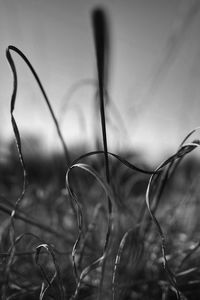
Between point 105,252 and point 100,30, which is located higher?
point 100,30

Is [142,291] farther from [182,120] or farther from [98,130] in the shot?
[182,120]

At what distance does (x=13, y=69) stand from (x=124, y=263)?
0.17 meters

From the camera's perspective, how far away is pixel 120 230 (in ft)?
0.94

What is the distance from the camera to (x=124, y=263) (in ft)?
0.83

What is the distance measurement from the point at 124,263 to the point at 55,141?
19cm

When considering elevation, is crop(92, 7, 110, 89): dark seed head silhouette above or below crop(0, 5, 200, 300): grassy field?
above

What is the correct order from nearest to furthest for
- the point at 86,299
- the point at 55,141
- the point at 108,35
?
the point at 108,35
the point at 86,299
the point at 55,141

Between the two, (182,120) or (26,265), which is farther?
(182,120)

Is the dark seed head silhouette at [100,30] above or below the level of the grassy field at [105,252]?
above

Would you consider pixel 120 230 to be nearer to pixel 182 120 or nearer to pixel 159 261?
pixel 159 261

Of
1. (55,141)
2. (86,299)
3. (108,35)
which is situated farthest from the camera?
(55,141)

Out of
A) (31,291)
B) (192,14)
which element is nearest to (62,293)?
(31,291)

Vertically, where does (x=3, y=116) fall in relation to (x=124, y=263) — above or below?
above

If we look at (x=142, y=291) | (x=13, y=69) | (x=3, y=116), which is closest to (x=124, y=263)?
(x=142, y=291)
